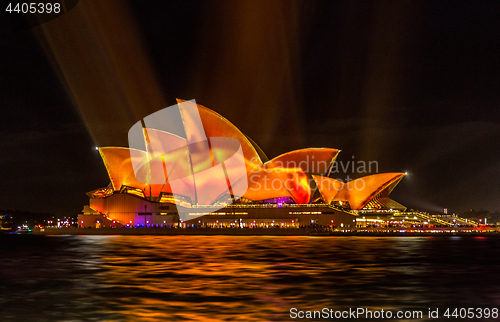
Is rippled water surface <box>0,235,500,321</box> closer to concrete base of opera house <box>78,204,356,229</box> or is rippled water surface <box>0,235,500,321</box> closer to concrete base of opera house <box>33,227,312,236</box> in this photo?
concrete base of opera house <box>33,227,312,236</box>

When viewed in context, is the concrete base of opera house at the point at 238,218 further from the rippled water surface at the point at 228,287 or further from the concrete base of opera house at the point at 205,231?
the rippled water surface at the point at 228,287

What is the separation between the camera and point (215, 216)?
7506 cm

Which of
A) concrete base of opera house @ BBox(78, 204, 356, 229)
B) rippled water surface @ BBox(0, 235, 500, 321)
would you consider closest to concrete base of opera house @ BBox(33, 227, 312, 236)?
concrete base of opera house @ BBox(78, 204, 356, 229)

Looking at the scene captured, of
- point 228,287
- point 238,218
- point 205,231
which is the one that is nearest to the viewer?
point 228,287

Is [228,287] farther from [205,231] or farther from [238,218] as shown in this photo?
[238,218]

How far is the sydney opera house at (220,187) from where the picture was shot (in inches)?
2645

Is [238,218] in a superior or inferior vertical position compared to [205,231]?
superior

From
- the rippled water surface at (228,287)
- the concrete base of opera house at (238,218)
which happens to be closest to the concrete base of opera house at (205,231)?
the concrete base of opera house at (238,218)

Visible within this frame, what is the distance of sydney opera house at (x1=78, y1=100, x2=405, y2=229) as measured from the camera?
6719 cm

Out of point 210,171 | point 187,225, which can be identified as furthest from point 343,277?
point 187,225

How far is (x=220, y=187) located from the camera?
240 feet

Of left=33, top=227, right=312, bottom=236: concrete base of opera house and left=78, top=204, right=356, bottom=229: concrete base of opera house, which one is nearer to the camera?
left=33, top=227, right=312, bottom=236: concrete base of opera house

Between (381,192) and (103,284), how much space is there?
212 ft

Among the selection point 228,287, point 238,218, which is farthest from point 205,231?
point 228,287
